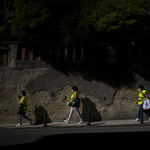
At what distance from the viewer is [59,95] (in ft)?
36.5

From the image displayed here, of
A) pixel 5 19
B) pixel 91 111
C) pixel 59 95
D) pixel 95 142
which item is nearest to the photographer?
pixel 95 142

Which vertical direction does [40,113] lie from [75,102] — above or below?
below

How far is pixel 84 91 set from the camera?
11102 millimetres

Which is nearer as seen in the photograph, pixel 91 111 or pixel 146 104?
pixel 146 104

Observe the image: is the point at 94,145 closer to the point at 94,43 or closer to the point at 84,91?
the point at 84,91

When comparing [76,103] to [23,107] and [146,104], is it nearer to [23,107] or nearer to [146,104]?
[23,107]

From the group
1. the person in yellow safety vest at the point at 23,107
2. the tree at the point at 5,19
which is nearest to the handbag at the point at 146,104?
the person in yellow safety vest at the point at 23,107

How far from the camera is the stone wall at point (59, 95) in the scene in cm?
1098

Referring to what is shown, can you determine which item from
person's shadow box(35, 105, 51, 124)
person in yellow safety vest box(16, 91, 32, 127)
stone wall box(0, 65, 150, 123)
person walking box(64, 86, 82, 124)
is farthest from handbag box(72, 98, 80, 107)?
person in yellow safety vest box(16, 91, 32, 127)

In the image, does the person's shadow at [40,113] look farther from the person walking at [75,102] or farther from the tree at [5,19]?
the tree at [5,19]

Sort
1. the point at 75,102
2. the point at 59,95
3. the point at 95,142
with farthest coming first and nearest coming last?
the point at 59,95 < the point at 75,102 < the point at 95,142

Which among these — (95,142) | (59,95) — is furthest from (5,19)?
(95,142)

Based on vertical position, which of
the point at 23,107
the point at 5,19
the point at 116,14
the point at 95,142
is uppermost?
the point at 5,19

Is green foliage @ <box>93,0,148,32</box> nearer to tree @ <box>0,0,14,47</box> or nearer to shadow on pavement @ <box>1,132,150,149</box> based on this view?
shadow on pavement @ <box>1,132,150,149</box>
